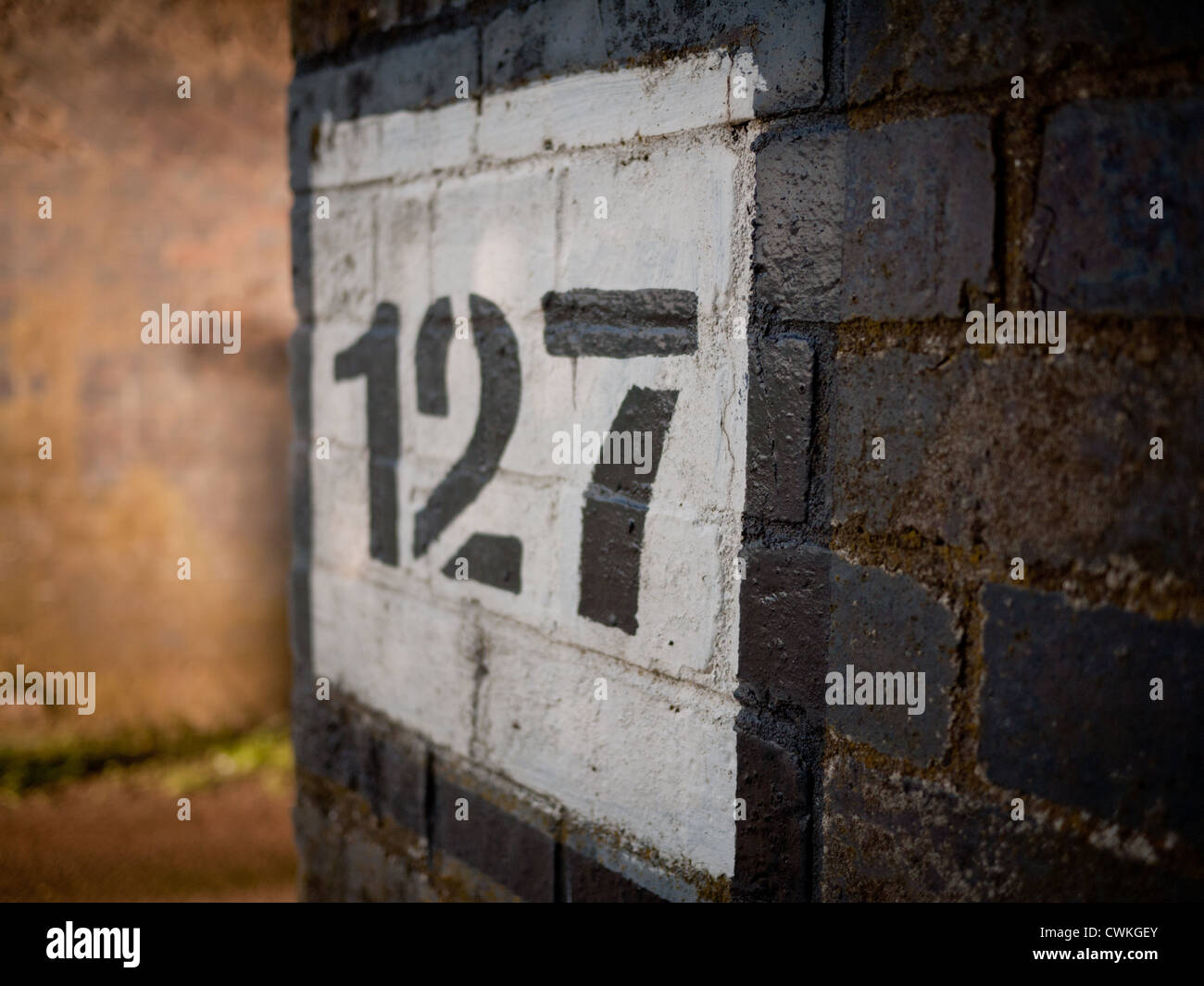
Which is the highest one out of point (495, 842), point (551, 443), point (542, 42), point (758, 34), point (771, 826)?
point (542, 42)

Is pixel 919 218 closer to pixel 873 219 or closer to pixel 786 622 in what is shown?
pixel 873 219

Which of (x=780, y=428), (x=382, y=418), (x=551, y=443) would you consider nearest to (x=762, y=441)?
(x=780, y=428)

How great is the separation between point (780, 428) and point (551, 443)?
16.5 inches

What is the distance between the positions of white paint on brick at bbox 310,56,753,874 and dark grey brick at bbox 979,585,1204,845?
35 cm

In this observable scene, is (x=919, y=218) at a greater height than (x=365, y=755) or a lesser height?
greater

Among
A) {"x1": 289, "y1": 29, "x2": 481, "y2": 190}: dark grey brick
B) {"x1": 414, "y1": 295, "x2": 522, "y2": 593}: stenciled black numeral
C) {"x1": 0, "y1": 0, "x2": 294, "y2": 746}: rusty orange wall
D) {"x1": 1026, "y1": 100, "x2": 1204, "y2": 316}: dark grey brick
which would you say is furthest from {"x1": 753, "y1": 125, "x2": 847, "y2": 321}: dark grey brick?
{"x1": 0, "y1": 0, "x2": 294, "y2": 746}: rusty orange wall

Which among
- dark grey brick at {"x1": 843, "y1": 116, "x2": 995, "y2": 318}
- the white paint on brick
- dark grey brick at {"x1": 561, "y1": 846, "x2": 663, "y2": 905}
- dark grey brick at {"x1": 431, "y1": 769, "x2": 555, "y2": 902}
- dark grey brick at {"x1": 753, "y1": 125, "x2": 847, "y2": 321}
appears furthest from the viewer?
dark grey brick at {"x1": 431, "y1": 769, "x2": 555, "y2": 902}

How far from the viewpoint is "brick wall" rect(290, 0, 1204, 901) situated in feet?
2.80

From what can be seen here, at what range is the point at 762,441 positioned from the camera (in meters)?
1.14

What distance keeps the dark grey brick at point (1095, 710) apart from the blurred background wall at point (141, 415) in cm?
333

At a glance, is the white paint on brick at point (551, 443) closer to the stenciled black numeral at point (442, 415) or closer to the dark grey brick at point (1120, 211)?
the stenciled black numeral at point (442, 415)

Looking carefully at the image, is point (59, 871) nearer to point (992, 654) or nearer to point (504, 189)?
point (504, 189)

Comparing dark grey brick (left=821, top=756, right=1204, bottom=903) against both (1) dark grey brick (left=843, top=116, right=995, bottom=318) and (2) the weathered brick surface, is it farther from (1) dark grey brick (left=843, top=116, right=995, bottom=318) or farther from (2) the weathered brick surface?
(2) the weathered brick surface

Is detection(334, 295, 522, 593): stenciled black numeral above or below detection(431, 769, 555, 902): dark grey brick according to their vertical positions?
above
